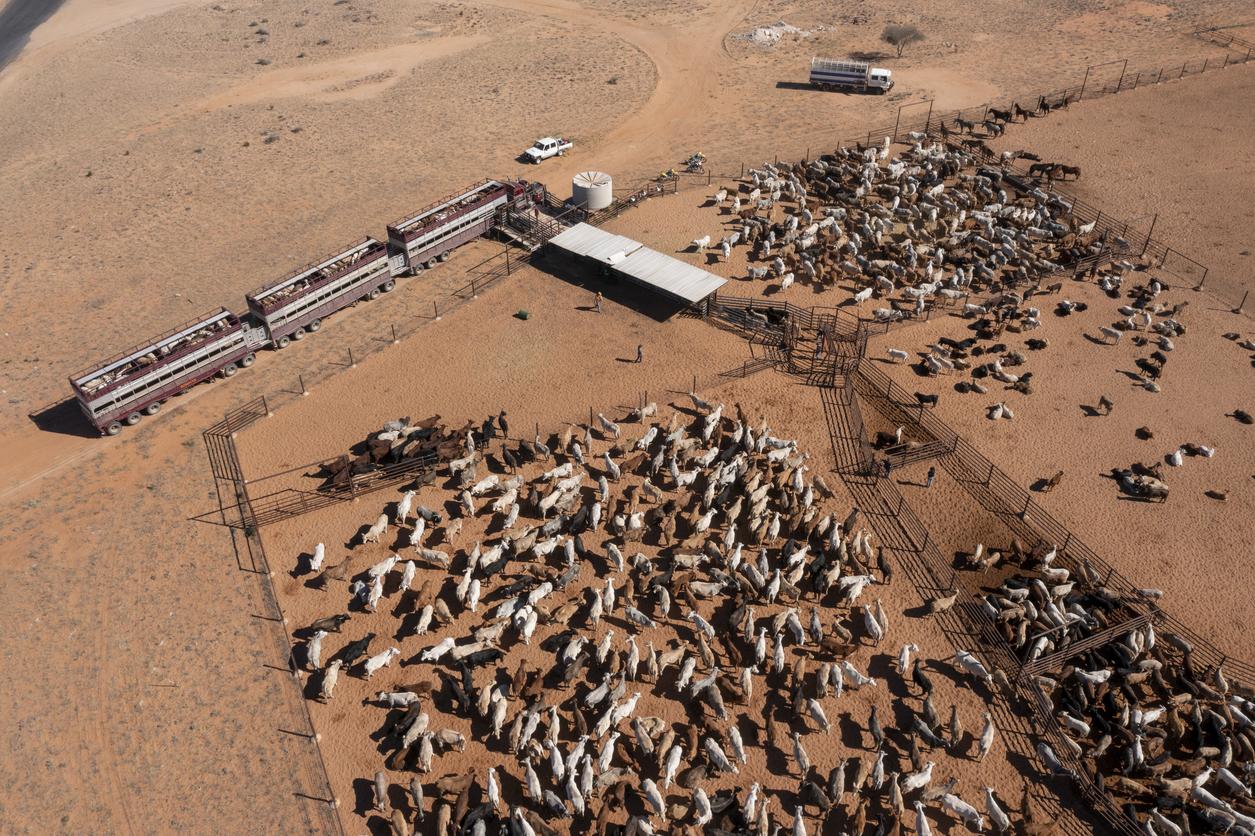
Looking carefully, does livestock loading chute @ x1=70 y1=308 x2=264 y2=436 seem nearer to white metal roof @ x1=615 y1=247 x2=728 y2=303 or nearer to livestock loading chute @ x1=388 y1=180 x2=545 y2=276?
livestock loading chute @ x1=388 y1=180 x2=545 y2=276

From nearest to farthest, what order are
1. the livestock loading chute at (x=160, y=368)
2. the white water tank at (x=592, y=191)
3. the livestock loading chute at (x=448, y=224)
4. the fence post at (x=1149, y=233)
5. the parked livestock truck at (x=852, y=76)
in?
the livestock loading chute at (x=160, y=368)
the livestock loading chute at (x=448, y=224)
the fence post at (x=1149, y=233)
the white water tank at (x=592, y=191)
the parked livestock truck at (x=852, y=76)

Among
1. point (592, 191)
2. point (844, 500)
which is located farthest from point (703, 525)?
point (592, 191)

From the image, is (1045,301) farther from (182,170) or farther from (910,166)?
(182,170)

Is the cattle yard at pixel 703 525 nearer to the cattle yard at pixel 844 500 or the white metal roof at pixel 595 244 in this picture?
the cattle yard at pixel 844 500

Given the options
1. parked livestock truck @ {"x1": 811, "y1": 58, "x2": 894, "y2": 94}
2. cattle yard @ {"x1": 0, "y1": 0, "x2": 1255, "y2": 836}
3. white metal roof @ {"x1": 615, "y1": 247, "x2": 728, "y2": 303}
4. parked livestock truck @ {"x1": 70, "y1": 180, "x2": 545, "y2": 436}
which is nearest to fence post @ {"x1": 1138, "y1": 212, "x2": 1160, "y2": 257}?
cattle yard @ {"x1": 0, "y1": 0, "x2": 1255, "y2": 836}

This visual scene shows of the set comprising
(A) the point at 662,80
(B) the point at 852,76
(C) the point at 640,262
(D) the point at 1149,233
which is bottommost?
(D) the point at 1149,233

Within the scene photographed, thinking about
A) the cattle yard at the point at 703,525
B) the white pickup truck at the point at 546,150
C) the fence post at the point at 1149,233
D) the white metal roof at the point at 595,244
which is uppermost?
the white pickup truck at the point at 546,150

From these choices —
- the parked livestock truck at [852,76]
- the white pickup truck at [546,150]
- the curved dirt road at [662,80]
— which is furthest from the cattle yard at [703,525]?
the parked livestock truck at [852,76]

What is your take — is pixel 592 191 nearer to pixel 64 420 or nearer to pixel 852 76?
pixel 852 76
